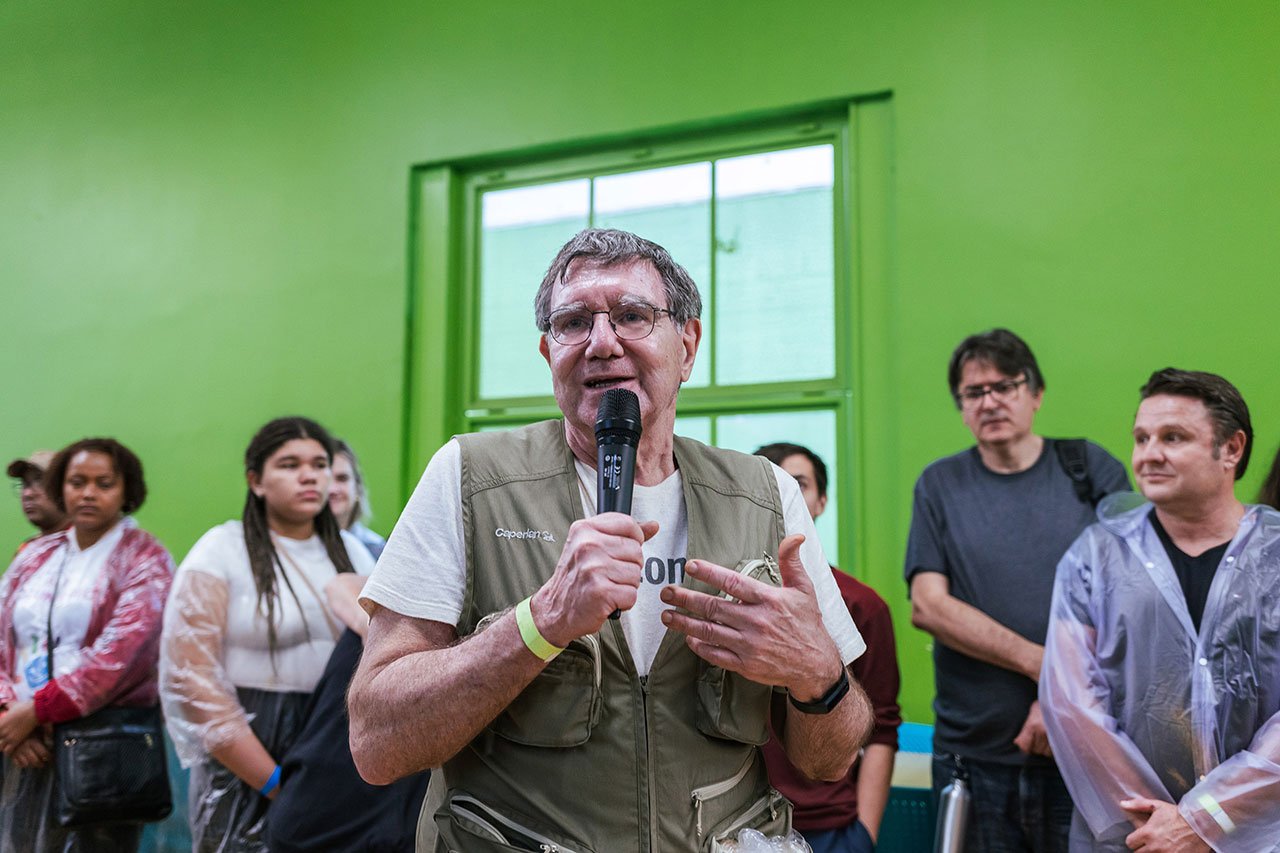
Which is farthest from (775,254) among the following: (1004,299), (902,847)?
(902,847)

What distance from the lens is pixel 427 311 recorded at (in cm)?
421

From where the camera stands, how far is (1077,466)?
104 inches

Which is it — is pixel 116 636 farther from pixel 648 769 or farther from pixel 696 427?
pixel 648 769

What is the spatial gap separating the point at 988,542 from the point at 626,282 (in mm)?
1590

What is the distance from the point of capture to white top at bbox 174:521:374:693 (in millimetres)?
2586

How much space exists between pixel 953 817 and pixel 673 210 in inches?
92.6

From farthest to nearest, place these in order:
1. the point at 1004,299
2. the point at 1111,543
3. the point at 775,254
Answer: the point at 775,254 < the point at 1004,299 < the point at 1111,543

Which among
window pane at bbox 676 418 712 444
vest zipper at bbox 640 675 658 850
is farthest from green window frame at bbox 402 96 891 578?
vest zipper at bbox 640 675 658 850

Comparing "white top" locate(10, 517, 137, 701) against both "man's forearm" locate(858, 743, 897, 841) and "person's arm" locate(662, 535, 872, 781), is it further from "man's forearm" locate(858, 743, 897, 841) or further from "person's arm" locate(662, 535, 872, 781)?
"person's arm" locate(662, 535, 872, 781)

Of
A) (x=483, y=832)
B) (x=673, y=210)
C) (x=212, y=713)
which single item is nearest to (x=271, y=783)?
(x=212, y=713)

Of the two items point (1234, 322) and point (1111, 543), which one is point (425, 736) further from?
point (1234, 322)

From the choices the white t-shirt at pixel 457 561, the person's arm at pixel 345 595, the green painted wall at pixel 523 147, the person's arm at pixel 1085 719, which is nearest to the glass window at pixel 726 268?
the green painted wall at pixel 523 147

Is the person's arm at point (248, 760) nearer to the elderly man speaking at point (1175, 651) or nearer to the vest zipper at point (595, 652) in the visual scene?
the vest zipper at point (595, 652)

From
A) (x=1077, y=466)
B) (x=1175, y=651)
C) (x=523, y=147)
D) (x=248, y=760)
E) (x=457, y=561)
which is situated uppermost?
(x=523, y=147)
